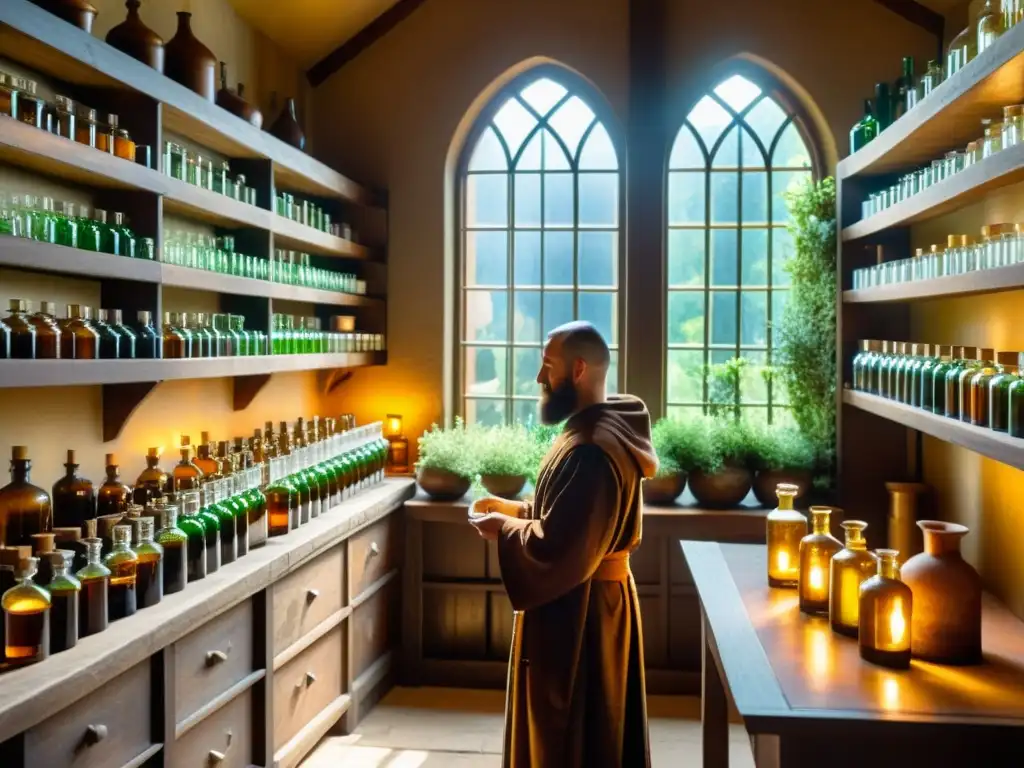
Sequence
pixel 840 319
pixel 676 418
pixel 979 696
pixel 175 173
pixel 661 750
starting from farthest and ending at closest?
1. pixel 676 418
2. pixel 840 319
3. pixel 661 750
4. pixel 175 173
5. pixel 979 696

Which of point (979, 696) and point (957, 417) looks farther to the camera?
point (957, 417)

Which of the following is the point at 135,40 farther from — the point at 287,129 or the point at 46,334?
the point at 287,129

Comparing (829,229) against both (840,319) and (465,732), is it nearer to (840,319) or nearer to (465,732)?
(840,319)

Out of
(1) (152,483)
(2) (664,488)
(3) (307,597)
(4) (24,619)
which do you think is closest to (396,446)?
(2) (664,488)

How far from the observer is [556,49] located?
521 cm

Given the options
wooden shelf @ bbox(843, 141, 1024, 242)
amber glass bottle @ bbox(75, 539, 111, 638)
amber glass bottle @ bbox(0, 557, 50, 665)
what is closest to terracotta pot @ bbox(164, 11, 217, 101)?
amber glass bottle @ bbox(75, 539, 111, 638)

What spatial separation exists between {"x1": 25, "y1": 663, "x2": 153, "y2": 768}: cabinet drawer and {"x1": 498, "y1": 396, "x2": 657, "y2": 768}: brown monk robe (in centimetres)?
99

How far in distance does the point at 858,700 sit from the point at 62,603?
1.74 metres

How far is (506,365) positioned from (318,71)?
76.4 inches

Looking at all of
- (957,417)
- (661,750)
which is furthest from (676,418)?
(957,417)

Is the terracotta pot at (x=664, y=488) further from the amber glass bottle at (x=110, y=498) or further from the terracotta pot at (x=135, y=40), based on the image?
the terracotta pot at (x=135, y=40)

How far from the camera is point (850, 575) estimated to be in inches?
94.3

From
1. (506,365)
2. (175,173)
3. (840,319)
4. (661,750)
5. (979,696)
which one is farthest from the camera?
(506,365)

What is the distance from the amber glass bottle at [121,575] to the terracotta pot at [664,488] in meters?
2.65
